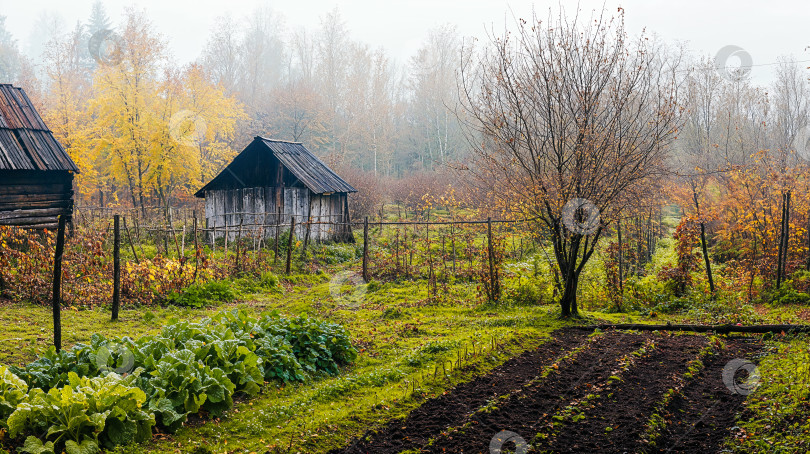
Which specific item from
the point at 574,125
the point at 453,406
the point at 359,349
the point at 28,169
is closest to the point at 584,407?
the point at 453,406

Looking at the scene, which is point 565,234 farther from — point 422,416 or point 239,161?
point 239,161

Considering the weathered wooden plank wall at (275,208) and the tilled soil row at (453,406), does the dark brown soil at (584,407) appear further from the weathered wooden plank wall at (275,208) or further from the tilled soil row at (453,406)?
the weathered wooden plank wall at (275,208)

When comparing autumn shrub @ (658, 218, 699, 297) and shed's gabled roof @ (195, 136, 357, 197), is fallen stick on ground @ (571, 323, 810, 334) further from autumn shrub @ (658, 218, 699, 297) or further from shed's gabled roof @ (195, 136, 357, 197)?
shed's gabled roof @ (195, 136, 357, 197)

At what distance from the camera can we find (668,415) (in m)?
5.33

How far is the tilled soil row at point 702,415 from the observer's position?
4656 millimetres

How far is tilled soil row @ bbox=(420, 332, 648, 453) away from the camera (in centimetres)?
478

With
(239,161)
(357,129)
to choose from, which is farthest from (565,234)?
(357,129)

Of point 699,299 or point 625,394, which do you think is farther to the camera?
point 699,299

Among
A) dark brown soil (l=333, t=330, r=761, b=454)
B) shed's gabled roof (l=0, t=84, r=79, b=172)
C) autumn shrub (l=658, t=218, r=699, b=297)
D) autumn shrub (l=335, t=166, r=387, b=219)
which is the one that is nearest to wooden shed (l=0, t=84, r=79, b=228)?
shed's gabled roof (l=0, t=84, r=79, b=172)

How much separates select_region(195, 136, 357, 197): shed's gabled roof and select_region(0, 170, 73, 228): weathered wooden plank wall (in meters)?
Result: 5.61

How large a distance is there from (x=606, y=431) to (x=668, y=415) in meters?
0.86

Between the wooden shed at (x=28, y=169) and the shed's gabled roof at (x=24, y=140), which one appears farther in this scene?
the wooden shed at (x=28, y=169)

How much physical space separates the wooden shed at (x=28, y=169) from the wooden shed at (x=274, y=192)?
5.35m

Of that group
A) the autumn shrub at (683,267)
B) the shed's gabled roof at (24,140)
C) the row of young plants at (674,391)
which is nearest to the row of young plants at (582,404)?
the row of young plants at (674,391)
